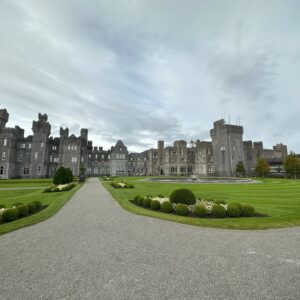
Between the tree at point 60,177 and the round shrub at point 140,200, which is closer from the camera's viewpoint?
the round shrub at point 140,200

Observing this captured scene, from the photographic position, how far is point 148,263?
5625mm

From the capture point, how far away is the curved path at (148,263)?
14.1 feet

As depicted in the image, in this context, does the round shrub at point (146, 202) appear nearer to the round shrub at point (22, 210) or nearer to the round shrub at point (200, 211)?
the round shrub at point (200, 211)

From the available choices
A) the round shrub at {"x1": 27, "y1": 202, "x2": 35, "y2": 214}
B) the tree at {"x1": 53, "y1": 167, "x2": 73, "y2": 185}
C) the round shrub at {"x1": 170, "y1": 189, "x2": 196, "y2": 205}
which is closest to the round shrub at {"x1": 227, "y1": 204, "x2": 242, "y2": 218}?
the round shrub at {"x1": 170, "y1": 189, "x2": 196, "y2": 205}

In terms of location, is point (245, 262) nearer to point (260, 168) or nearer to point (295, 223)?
point (295, 223)

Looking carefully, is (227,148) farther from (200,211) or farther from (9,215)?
(9,215)

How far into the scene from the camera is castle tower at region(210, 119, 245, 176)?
8125 cm

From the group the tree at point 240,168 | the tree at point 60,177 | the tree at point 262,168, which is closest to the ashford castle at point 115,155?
the tree at point 240,168

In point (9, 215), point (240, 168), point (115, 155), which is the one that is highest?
point (115, 155)

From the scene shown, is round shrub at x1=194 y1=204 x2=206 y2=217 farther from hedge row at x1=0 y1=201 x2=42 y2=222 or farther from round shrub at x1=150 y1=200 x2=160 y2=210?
hedge row at x1=0 y1=201 x2=42 y2=222

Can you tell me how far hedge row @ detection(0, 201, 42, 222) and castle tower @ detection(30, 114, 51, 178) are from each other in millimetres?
60206

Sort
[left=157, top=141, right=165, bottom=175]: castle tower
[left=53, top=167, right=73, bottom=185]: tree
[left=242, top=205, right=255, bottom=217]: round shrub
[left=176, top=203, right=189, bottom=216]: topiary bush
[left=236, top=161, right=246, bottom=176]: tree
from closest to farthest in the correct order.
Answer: [left=242, top=205, right=255, bottom=217]: round shrub → [left=176, top=203, right=189, bottom=216]: topiary bush → [left=53, top=167, right=73, bottom=185]: tree → [left=236, top=161, right=246, bottom=176]: tree → [left=157, top=141, right=165, bottom=175]: castle tower

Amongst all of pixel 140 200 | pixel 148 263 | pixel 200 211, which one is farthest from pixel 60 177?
pixel 148 263

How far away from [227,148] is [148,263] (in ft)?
272
